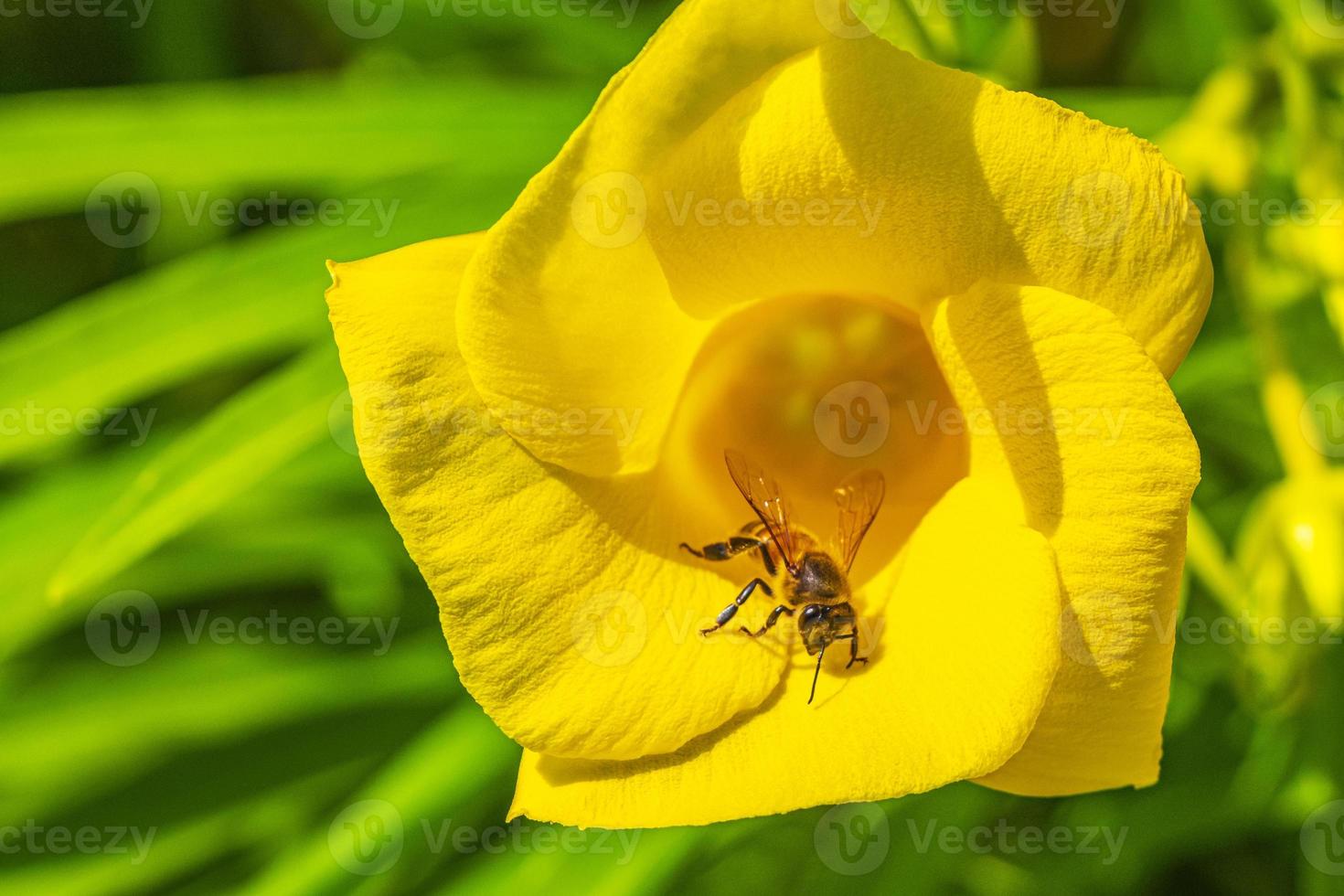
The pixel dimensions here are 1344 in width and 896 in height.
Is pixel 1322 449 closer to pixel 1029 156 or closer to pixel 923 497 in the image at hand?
pixel 923 497

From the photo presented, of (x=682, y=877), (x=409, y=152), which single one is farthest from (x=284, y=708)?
(x=409, y=152)
